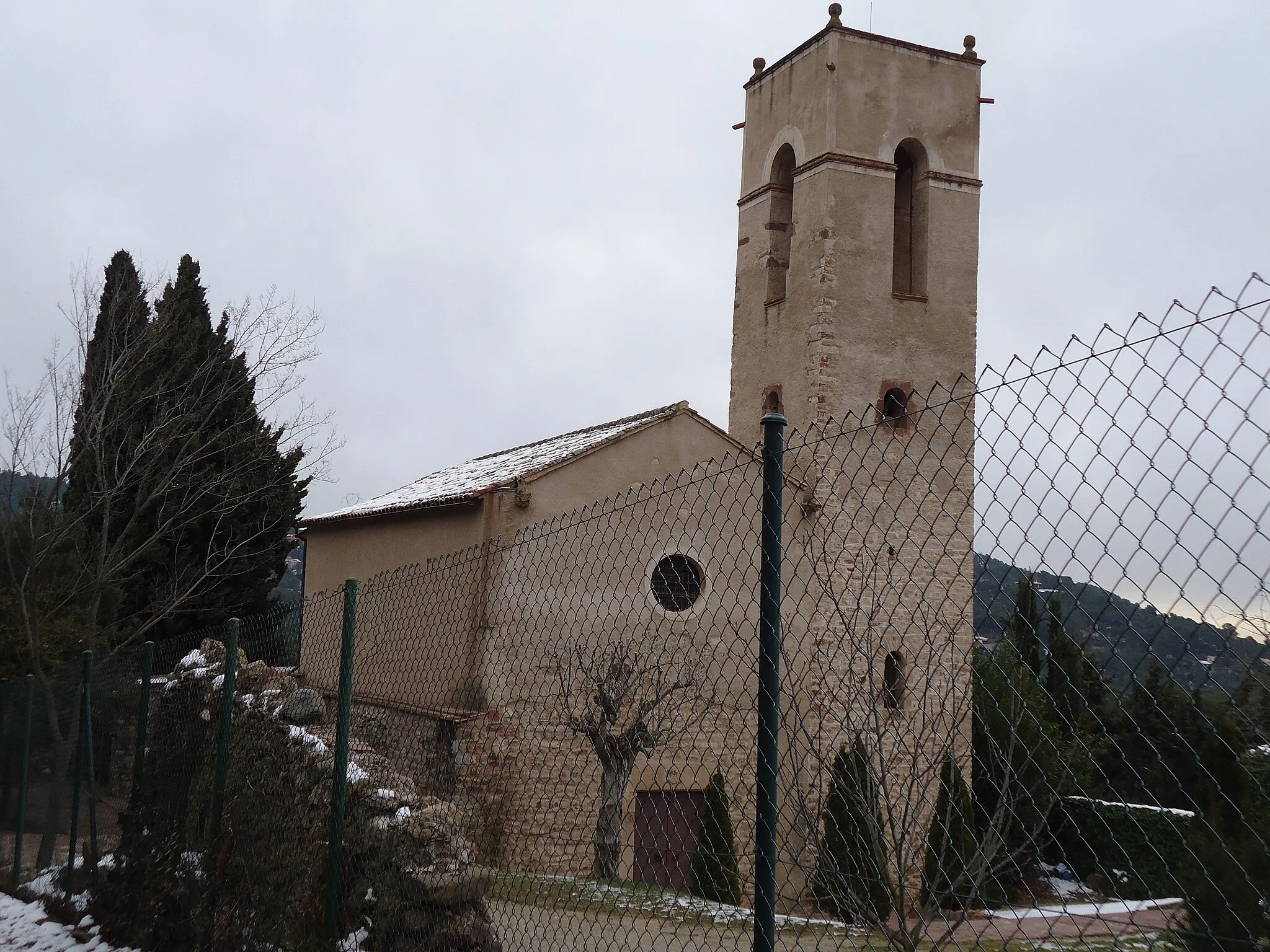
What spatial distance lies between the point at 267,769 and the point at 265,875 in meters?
0.79

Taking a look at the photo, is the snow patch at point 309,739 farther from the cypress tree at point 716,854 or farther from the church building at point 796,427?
the church building at point 796,427

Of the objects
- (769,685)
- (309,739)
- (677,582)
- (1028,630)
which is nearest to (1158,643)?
(1028,630)

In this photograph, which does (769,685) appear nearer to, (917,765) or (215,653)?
(917,765)

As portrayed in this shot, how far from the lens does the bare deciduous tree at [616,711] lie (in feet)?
24.5

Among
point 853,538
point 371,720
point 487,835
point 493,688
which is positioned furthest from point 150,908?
point 853,538

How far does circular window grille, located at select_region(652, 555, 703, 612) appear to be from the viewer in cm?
1352

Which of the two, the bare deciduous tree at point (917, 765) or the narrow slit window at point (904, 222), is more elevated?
the narrow slit window at point (904, 222)

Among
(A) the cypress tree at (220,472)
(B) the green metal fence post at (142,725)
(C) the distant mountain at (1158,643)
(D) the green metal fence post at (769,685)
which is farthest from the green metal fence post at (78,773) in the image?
(A) the cypress tree at (220,472)

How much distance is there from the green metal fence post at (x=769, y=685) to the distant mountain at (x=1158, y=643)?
71cm

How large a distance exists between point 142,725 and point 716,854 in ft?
16.8

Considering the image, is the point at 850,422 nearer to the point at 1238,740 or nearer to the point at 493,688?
the point at 493,688

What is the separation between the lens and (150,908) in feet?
23.1

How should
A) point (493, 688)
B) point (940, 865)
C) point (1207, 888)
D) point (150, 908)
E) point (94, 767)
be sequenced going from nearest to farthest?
point (1207, 888) < point (940, 865) < point (150, 908) < point (94, 767) < point (493, 688)

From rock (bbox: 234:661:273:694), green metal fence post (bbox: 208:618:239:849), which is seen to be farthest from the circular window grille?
green metal fence post (bbox: 208:618:239:849)
